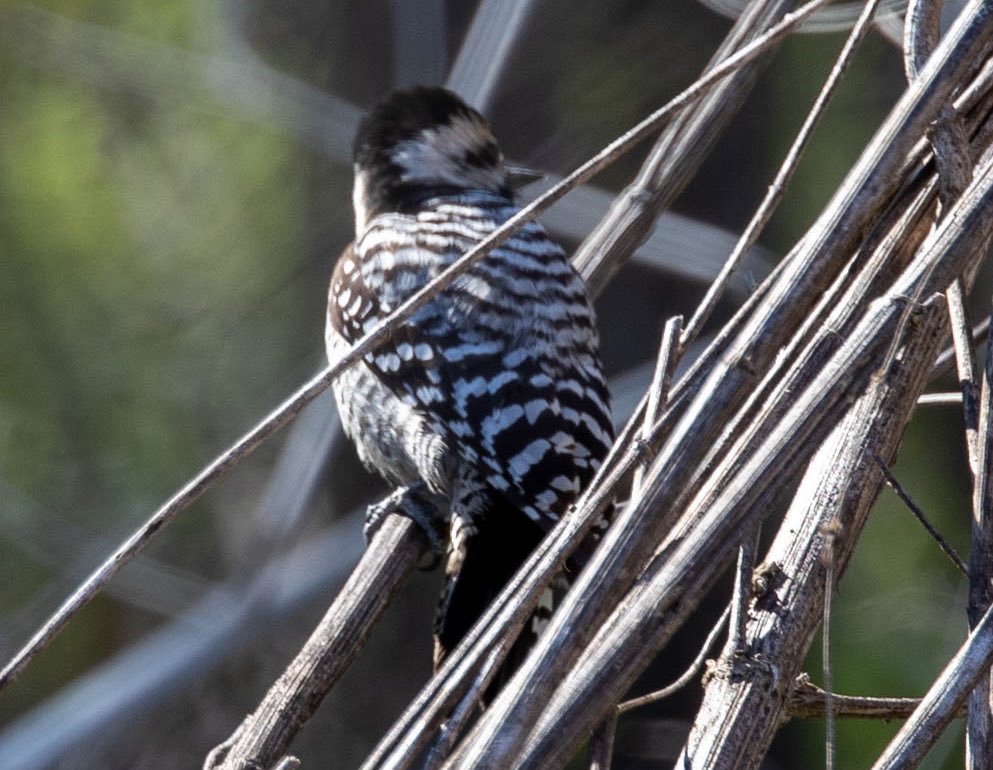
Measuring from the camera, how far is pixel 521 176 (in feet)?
10.5

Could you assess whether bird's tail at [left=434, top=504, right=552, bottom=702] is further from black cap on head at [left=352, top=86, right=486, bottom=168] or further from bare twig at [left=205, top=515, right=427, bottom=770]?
black cap on head at [left=352, top=86, right=486, bottom=168]

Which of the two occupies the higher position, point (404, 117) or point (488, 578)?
point (404, 117)

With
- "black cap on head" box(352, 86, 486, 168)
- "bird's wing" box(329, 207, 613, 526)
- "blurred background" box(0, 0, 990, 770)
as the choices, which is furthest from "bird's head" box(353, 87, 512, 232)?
"blurred background" box(0, 0, 990, 770)

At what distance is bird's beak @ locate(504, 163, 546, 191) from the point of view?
310 centimetres

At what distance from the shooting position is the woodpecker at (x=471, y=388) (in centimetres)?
219

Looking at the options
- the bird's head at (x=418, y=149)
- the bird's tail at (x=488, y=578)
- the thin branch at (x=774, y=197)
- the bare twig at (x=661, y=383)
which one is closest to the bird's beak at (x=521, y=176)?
the bird's head at (x=418, y=149)

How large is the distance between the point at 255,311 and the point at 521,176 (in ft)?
4.70

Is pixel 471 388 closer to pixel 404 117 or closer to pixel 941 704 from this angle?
pixel 404 117

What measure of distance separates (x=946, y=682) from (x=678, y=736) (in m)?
2.63

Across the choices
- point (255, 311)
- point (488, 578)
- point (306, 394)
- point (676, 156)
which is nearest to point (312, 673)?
point (488, 578)

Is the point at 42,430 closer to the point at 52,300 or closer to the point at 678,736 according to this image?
the point at 52,300

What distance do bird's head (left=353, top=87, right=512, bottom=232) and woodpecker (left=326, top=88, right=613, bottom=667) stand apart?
0.07m

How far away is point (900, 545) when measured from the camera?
386cm

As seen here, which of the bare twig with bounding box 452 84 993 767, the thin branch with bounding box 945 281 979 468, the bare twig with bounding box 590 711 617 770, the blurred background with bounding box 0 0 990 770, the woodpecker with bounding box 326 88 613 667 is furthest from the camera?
the blurred background with bounding box 0 0 990 770
